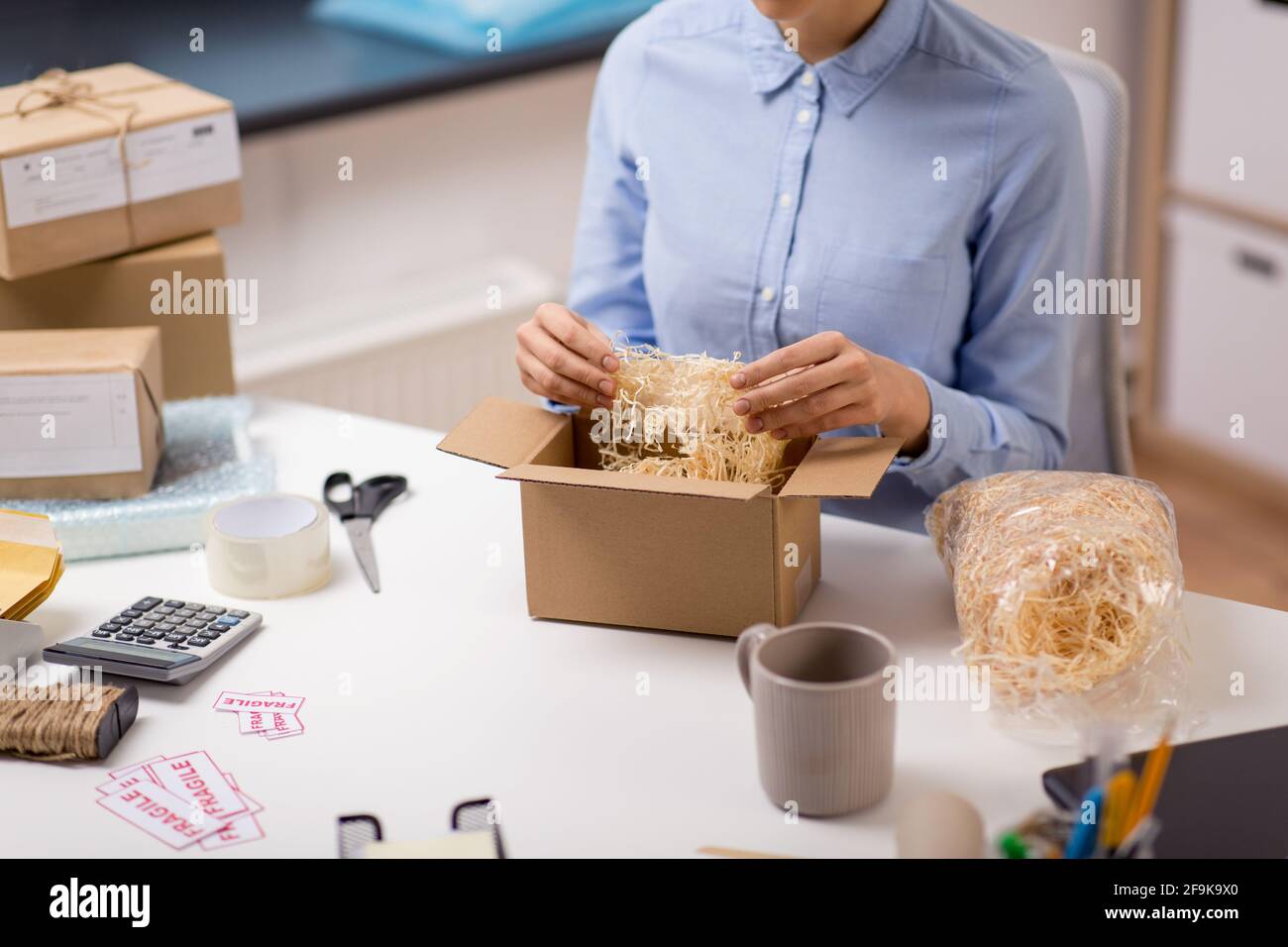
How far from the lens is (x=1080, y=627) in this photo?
984 millimetres

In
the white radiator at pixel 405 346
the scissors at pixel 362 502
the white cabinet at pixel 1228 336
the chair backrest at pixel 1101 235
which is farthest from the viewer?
the white cabinet at pixel 1228 336

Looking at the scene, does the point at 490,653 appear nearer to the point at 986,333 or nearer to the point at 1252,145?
the point at 986,333

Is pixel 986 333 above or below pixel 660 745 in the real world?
above

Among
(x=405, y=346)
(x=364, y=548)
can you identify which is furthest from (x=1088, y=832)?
(x=405, y=346)

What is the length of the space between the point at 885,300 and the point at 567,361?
0.37 m

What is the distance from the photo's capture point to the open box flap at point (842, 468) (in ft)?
3.42

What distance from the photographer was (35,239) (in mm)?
1424

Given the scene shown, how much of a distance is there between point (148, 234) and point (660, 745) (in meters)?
0.86

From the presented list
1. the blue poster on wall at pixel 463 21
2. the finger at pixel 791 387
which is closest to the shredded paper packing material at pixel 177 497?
the finger at pixel 791 387

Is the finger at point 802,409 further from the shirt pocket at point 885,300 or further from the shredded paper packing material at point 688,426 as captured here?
the shirt pocket at point 885,300

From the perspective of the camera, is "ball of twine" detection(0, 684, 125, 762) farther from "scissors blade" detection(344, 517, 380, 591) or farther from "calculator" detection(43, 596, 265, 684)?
"scissors blade" detection(344, 517, 380, 591)

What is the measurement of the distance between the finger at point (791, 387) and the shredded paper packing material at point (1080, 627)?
19cm
